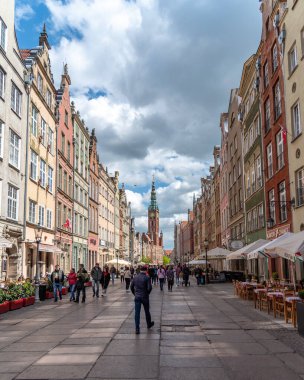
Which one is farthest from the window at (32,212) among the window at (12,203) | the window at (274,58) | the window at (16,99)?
the window at (274,58)

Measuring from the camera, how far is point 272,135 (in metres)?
28.1

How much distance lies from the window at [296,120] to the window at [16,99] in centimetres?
1578

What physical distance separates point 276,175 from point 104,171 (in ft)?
130

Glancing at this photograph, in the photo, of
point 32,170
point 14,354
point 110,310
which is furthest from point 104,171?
point 14,354

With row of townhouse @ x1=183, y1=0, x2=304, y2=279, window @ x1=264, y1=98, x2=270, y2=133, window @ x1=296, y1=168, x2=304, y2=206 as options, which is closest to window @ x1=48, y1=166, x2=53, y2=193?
row of townhouse @ x1=183, y1=0, x2=304, y2=279

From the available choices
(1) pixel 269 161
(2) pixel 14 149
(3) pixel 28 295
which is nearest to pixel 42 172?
(2) pixel 14 149

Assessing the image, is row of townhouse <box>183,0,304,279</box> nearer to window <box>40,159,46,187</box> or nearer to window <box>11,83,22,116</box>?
window <box>11,83,22,116</box>

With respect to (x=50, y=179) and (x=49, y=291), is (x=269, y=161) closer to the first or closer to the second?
(x=49, y=291)

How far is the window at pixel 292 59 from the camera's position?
76.9 ft

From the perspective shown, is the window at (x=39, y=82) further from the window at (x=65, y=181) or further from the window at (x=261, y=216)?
the window at (x=261, y=216)

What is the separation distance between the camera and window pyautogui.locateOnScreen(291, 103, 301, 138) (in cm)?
2306

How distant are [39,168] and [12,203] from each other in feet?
19.7

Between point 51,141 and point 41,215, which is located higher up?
point 51,141

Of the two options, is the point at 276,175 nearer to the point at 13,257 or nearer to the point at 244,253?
the point at 244,253
